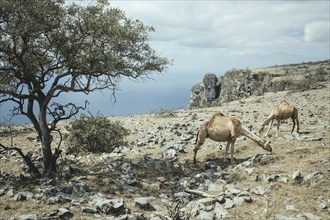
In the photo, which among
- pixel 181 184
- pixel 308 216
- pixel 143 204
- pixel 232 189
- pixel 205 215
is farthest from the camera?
pixel 181 184

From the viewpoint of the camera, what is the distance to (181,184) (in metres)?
14.3

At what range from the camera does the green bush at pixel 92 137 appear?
20.2 meters

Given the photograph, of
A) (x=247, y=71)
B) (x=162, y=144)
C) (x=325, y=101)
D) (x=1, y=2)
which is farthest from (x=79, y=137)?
(x=247, y=71)

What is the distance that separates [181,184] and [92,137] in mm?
7626

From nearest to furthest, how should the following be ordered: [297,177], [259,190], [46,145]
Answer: [259,190]
[297,177]
[46,145]

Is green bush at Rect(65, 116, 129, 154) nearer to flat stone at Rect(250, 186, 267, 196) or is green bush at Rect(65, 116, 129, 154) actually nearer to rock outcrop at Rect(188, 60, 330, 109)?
flat stone at Rect(250, 186, 267, 196)

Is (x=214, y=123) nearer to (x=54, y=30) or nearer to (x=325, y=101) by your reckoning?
(x=54, y=30)

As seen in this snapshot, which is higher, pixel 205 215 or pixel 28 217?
pixel 28 217

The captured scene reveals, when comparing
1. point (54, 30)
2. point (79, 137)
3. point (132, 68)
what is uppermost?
point (54, 30)

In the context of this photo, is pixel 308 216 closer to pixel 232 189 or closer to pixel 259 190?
pixel 259 190

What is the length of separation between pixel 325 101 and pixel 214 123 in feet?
76.1

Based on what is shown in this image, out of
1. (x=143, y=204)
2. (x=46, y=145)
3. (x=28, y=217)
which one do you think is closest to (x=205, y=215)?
(x=143, y=204)

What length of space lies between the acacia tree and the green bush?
426 centimetres

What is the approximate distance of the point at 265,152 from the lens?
17953 mm
